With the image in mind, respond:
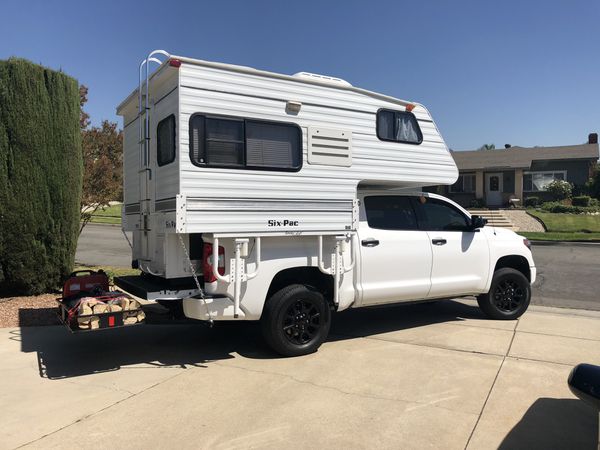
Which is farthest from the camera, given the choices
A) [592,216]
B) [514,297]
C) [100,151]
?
[592,216]

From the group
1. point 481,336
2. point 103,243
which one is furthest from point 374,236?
point 103,243

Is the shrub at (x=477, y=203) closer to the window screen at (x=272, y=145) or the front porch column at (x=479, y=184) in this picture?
the front porch column at (x=479, y=184)

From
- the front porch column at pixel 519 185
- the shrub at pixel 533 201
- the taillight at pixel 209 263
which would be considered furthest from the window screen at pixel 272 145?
the front porch column at pixel 519 185

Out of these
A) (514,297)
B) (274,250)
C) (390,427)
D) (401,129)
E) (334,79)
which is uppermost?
(334,79)

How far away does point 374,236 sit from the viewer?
239 inches

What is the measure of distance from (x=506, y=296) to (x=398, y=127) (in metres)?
3.06

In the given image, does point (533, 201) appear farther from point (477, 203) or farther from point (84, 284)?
point (84, 284)

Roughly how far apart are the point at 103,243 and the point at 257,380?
1734cm

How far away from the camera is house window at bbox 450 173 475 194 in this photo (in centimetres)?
3278

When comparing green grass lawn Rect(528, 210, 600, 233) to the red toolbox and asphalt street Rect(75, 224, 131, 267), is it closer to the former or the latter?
asphalt street Rect(75, 224, 131, 267)

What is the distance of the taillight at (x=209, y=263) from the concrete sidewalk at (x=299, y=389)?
3.14 ft

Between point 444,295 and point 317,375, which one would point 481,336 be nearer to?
point 444,295

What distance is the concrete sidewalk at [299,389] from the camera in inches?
143

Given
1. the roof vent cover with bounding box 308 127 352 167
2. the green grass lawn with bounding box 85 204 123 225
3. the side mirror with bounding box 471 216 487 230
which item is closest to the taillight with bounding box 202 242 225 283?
the roof vent cover with bounding box 308 127 352 167
